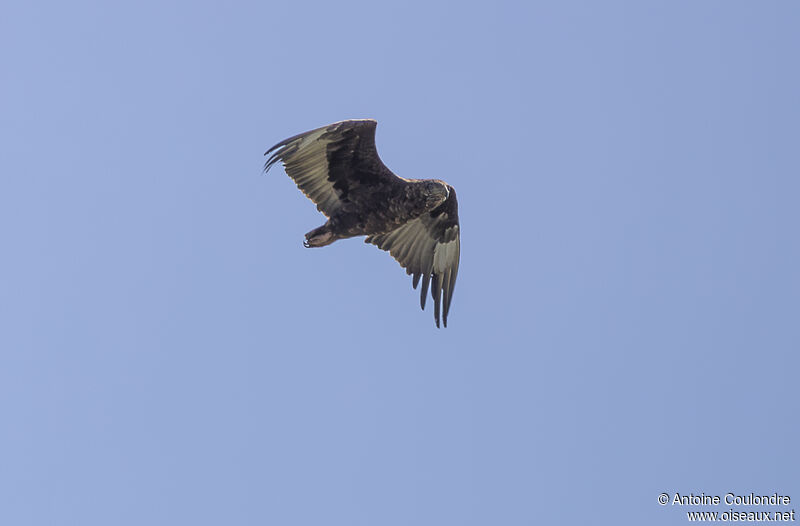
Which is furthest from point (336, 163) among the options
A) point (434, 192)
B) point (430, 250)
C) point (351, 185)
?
point (430, 250)

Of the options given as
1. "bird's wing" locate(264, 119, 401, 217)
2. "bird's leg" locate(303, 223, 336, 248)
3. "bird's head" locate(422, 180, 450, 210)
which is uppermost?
"bird's wing" locate(264, 119, 401, 217)

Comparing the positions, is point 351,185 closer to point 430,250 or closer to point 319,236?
point 319,236

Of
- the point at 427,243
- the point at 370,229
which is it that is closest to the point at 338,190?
the point at 370,229

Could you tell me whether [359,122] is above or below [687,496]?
above

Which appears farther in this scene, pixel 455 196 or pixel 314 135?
pixel 455 196

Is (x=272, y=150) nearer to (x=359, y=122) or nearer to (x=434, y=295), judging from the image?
(x=359, y=122)

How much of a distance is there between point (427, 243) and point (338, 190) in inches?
85.8

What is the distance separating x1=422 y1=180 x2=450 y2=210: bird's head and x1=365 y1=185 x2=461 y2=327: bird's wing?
167 centimetres

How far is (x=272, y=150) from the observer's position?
19.0 meters

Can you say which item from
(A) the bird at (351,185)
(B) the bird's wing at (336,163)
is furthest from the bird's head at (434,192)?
(B) the bird's wing at (336,163)

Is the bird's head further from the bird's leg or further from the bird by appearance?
the bird's leg

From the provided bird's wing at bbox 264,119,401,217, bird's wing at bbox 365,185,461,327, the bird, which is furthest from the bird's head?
bird's wing at bbox 365,185,461,327

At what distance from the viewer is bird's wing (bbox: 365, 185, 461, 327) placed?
21531 mm

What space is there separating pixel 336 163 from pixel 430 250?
2.66 metres
